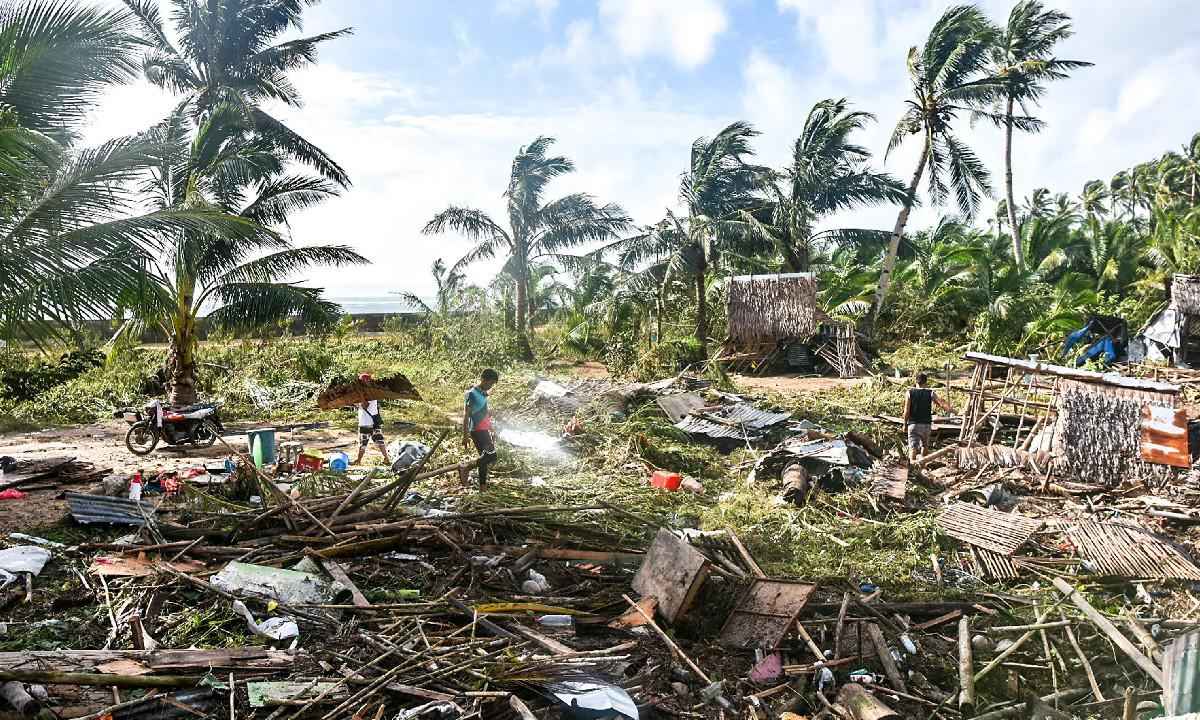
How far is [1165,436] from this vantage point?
26.4 ft

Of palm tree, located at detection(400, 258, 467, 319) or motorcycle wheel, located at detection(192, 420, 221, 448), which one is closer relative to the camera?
motorcycle wheel, located at detection(192, 420, 221, 448)

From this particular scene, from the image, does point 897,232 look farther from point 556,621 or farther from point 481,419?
point 556,621

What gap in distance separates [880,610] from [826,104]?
17.9 metres

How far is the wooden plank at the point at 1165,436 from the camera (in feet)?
25.9

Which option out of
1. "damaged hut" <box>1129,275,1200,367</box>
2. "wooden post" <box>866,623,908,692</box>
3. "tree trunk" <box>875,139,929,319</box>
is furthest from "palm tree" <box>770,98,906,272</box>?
"wooden post" <box>866,623,908,692</box>

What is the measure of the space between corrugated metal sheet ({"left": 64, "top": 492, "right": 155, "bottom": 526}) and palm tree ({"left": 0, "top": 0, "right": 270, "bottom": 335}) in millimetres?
1494

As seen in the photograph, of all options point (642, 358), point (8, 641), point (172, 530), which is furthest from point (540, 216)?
point (8, 641)

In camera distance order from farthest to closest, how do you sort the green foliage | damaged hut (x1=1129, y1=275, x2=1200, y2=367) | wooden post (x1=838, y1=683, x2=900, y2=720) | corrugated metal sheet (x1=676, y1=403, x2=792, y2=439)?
1. damaged hut (x1=1129, y1=275, x2=1200, y2=367)
2. the green foliage
3. corrugated metal sheet (x1=676, y1=403, x2=792, y2=439)
4. wooden post (x1=838, y1=683, x2=900, y2=720)

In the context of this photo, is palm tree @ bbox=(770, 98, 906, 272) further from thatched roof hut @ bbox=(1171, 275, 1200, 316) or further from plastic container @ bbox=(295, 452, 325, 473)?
plastic container @ bbox=(295, 452, 325, 473)

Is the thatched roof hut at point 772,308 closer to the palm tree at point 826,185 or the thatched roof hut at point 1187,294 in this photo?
the palm tree at point 826,185

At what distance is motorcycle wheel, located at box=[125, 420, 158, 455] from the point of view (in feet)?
32.7

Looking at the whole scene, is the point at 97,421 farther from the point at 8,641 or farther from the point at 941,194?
the point at 941,194

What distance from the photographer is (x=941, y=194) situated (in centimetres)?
2131

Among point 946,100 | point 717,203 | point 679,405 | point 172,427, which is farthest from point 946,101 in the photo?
point 172,427
